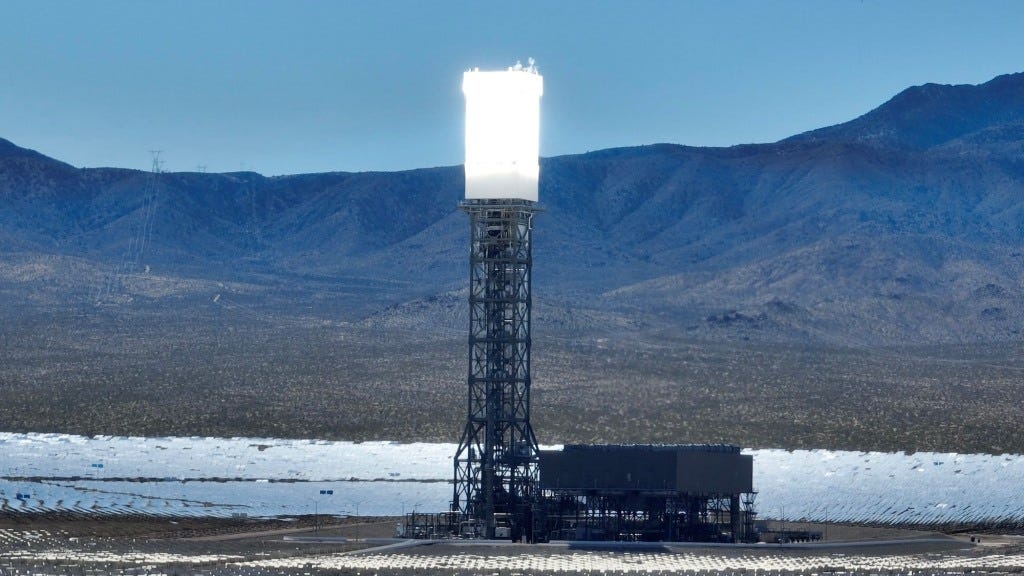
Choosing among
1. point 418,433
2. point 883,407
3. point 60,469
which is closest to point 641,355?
point 883,407

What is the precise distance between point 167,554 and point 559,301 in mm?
141988

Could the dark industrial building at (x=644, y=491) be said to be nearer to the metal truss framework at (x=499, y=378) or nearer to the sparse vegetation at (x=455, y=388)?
the metal truss framework at (x=499, y=378)

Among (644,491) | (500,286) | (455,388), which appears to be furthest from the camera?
(455,388)

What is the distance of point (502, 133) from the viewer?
65.9m

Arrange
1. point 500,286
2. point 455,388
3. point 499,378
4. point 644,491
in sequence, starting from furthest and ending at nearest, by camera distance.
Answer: point 455,388 → point 500,286 → point 499,378 → point 644,491

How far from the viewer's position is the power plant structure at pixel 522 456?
6156 cm

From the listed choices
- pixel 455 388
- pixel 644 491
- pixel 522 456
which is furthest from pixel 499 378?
pixel 455 388

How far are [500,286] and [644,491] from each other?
8.51m

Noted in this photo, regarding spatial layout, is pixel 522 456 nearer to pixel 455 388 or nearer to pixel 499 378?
pixel 499 378

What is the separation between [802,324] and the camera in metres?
193

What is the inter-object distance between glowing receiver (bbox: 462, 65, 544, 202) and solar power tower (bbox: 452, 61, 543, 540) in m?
0.03

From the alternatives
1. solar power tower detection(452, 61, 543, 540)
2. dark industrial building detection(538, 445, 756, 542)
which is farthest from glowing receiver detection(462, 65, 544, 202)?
dark industrial building detection(538, 445, 756, 542)

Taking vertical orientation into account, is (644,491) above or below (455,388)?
below

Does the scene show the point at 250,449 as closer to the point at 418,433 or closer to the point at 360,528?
the point at 418,433
